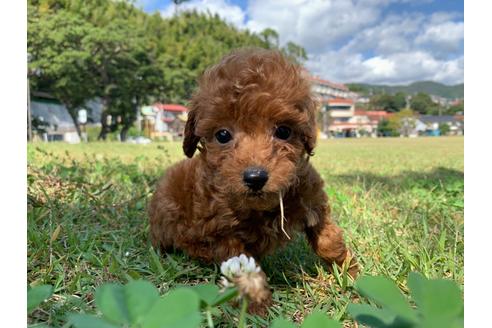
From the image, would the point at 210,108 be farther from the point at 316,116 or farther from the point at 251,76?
the point at 316,116

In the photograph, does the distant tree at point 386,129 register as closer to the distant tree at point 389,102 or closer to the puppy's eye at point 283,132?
the distant tree at point 389,102

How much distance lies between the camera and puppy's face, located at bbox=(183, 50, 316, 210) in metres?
1.55

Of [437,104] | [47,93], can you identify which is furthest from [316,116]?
[437,104]

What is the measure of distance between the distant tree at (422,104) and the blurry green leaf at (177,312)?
42.2 meters

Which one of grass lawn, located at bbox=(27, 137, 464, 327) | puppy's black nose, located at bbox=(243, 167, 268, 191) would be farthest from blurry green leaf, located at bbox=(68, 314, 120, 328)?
puppy's black nose, located at bbox=(243, 167, 268, 191)

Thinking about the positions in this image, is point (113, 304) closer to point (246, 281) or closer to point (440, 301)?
point (246, 281)

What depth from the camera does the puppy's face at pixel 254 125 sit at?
1.55 m

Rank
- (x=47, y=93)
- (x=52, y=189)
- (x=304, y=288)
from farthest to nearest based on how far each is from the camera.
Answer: (x=47, y=93), (x=52, y=189), (x=304, y=288)

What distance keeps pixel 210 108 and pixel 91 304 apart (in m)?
0.78

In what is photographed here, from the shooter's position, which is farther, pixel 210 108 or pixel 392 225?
pixel 392 225

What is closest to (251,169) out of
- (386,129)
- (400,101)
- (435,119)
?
(435,119)

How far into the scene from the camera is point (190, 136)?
1990 mm

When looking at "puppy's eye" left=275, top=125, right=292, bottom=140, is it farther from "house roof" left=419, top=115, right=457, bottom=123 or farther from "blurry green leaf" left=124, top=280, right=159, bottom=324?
"house roof" left=419, top=115, right=457, bottom=123
